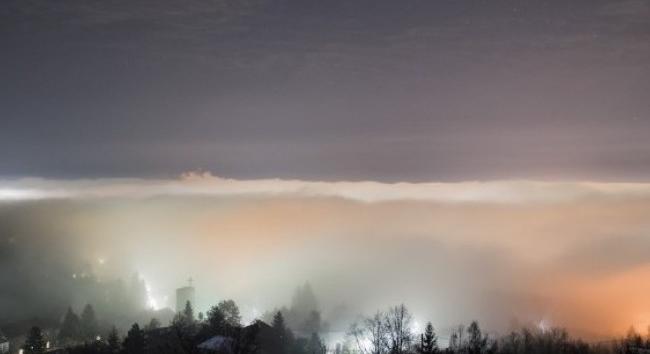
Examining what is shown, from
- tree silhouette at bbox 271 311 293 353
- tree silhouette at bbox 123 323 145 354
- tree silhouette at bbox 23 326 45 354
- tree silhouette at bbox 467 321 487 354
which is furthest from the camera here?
tree silhouette at bbox 23 326 45 354

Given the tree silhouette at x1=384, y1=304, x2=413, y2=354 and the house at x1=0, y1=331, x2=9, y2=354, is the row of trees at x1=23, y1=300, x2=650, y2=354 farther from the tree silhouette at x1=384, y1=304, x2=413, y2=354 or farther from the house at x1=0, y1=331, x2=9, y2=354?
the house at x1=0, y1=331, x2=9, y2=354

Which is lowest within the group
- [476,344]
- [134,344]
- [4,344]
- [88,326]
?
[476,344]

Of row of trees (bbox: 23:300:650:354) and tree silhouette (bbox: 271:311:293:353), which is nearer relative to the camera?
row of trees (bbox: 23:300:650:354)

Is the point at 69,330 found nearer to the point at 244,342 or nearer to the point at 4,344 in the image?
the point at 4,344

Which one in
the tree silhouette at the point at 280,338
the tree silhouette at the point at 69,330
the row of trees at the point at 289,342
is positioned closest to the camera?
the row of trees at the point at 289,342

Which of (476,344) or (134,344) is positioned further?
(134,344)

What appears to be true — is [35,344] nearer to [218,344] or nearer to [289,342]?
[289,342]

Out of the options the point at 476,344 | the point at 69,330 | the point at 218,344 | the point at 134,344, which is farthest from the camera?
the point at 69,330

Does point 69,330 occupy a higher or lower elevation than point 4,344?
higher

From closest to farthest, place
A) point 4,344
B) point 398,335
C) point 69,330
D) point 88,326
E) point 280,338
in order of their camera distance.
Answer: point 398,335 → point 280,338 → point 4,344 → point 69,330 → point 88,326

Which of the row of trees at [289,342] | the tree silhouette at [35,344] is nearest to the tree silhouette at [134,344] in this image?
the row of trees at [289,342]

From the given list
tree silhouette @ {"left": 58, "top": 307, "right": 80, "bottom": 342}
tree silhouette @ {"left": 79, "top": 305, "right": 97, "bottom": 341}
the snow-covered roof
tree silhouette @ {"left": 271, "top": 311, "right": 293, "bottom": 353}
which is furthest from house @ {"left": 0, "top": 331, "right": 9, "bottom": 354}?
the snow-covered roof

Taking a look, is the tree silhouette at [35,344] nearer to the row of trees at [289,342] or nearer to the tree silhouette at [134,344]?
the row of trees at [289,342]

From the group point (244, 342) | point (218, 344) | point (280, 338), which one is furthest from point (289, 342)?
point (244, 342)
